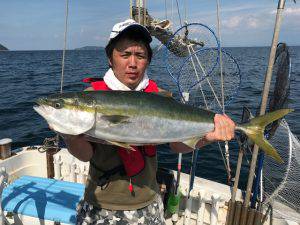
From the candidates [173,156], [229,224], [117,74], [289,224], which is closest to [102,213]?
[117,74]

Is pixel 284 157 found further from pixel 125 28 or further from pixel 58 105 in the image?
pixel 58 105

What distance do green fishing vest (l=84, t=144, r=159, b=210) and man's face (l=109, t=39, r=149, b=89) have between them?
2.88ft

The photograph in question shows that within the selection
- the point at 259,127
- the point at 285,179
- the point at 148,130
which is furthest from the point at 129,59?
the point at 285,179

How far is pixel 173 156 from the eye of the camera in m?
14.8

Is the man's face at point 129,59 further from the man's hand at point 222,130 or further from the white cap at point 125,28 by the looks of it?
the man's hand at point 222,130

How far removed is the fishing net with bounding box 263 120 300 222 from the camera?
19.2 ft

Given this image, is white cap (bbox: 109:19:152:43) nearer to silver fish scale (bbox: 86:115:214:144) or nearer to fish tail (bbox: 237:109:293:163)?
silver fish scale (bbox: 86:115:214:144)

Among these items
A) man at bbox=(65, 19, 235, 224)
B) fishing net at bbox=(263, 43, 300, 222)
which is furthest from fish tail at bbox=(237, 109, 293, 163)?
fishing net at bbox=(263, 43, 300, 222)

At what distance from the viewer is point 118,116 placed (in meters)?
3.24

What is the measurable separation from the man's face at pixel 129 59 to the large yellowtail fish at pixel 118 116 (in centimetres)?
27

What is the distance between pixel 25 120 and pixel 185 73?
1554 cm

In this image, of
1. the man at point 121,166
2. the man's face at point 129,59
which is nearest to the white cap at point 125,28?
the man at point 121,166

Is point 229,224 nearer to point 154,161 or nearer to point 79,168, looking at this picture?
point 154,161

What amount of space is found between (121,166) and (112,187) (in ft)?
0.86
